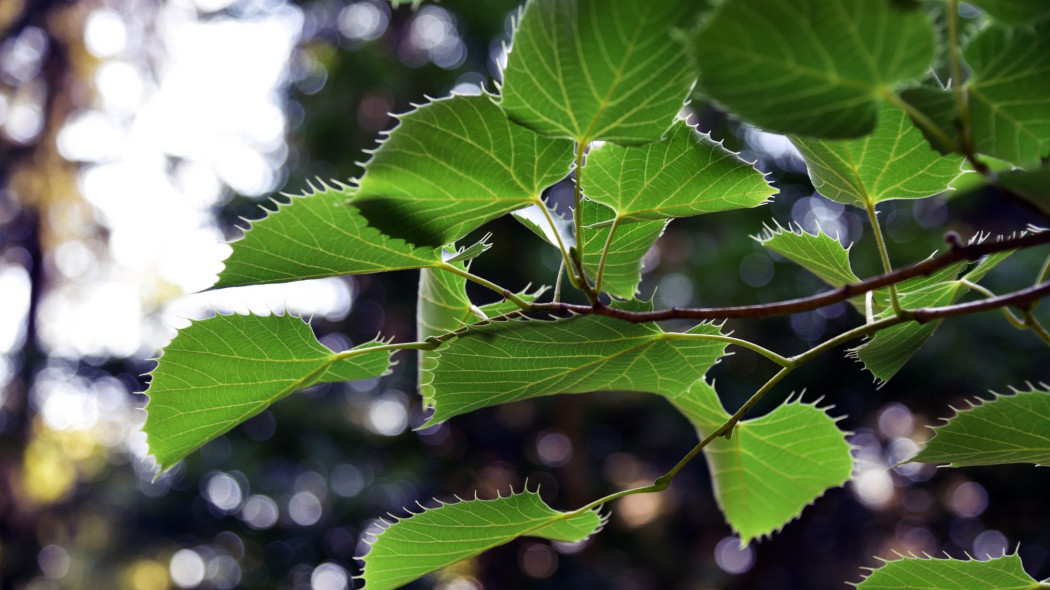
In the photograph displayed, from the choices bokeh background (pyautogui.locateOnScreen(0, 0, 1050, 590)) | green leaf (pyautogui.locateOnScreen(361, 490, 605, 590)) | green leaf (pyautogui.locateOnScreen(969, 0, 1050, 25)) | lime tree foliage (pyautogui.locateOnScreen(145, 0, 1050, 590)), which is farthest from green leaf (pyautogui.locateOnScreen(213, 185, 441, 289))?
bokeh background (pyautogui.locateOnScreen(0, 0, 1050, 590))

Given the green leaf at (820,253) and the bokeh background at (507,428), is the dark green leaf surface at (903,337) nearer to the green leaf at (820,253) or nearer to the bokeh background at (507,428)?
the green leaf at (820,253)

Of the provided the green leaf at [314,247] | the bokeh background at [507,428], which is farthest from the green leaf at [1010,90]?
the bokeh background at [507,428]

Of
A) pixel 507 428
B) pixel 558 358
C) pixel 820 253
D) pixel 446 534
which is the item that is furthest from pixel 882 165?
pixel 507 428

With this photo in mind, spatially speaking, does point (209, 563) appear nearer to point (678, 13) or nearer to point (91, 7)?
point (91, 7)

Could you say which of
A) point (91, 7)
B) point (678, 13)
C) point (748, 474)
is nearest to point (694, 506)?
point (748, 474)

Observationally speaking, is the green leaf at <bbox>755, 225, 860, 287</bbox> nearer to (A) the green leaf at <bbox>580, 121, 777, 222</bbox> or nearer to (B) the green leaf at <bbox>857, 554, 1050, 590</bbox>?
(A) the green leaf at <bbox>580, 121, 777, 222</bbox>

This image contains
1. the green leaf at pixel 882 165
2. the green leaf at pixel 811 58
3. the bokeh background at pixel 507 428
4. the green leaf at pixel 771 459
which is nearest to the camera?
the green leaf at pixel 811 58
